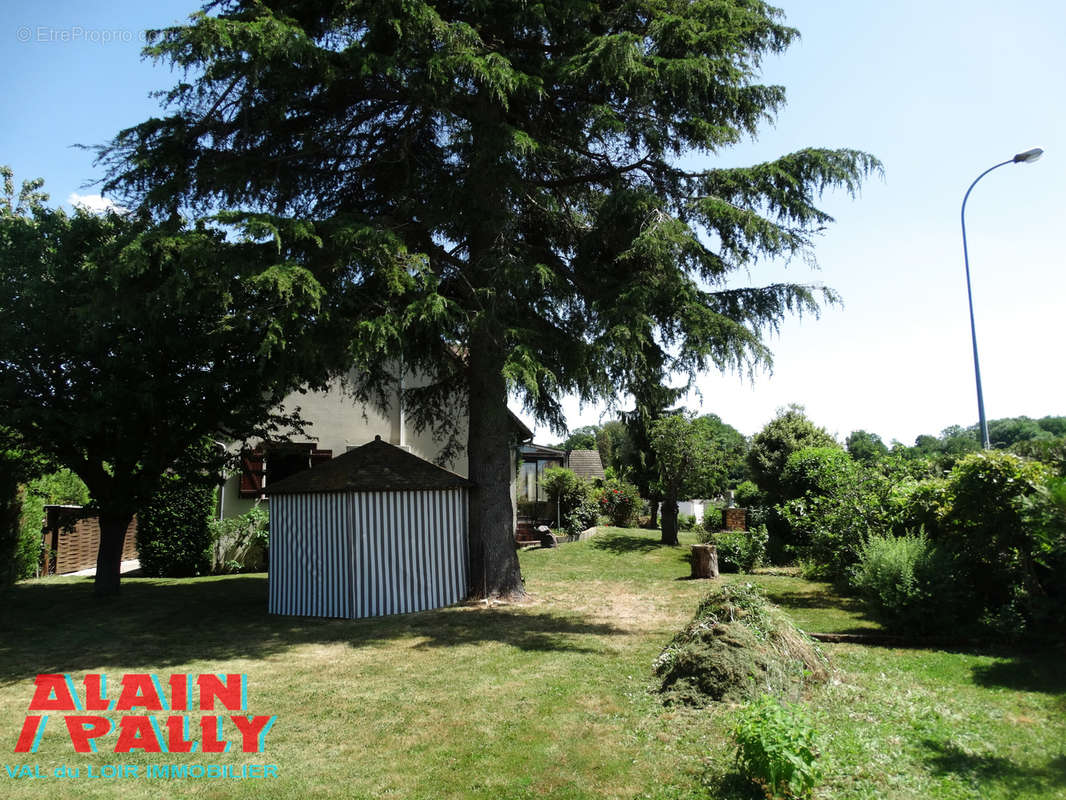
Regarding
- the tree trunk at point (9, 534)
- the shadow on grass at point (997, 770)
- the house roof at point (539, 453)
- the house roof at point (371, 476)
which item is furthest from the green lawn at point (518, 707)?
the house roof at point (539, 453)

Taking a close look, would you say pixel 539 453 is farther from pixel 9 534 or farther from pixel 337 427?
pixel 9 534

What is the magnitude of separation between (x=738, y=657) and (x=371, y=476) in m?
8.27

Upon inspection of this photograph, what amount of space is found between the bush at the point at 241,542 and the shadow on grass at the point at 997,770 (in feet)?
62.4

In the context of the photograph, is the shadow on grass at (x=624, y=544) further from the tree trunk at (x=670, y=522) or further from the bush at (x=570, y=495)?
the bush at (x=570, y=495)

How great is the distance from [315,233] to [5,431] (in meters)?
8.70

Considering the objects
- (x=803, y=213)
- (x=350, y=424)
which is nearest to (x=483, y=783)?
(x=803, y=213)

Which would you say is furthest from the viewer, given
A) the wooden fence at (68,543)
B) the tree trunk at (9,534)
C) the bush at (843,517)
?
the wooden fence at (68,543)

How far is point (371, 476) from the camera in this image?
43.2 ft

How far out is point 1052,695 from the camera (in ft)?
22.7

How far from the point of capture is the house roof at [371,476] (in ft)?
42.4

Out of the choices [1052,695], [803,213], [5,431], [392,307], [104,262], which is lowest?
[1052,695]

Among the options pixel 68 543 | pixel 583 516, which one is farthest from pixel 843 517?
pixel 68 543

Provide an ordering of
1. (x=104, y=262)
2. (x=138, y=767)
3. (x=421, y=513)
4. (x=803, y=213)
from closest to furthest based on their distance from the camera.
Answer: (x=138, y=767) → (x=104, y=262) → (x=803, y=213) → (x=421, y=513)

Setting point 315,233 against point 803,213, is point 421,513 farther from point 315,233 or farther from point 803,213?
point 803,213
